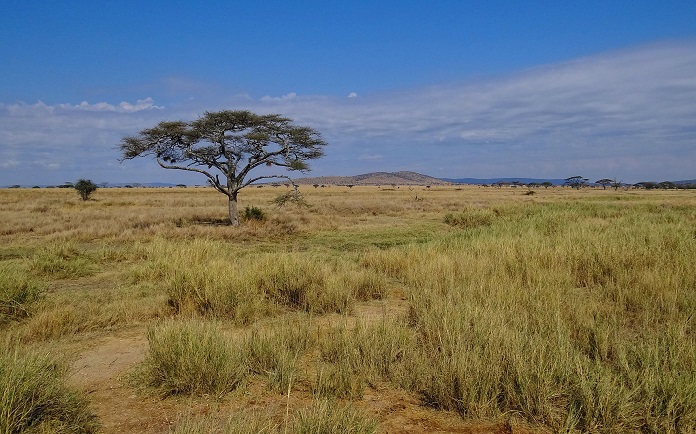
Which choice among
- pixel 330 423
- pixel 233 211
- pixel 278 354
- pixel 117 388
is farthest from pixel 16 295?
pixel 233 211

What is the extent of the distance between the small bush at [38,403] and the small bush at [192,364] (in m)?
0.74

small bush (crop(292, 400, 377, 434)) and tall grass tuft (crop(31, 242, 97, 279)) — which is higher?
small bush (crop(292, 400, 377, 434))

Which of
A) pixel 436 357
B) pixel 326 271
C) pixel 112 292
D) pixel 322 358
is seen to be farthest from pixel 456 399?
pixel 112 292

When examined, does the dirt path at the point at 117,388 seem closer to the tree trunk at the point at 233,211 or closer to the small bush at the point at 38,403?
the small bush at the point at 38,403

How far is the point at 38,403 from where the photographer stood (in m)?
3.40

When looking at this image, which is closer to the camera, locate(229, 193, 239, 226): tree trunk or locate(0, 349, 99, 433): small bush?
locate(0, 349, 99, 433): small bush

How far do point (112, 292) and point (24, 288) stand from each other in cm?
165

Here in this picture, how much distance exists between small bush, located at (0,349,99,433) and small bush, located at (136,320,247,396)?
0.74m

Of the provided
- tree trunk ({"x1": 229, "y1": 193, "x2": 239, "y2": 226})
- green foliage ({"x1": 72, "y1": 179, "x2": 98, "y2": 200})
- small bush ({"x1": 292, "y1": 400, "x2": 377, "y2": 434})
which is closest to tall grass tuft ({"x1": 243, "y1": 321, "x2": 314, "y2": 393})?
small bush ({"x1": 292, "y1": 400, "x2": 377, "y2": 434})

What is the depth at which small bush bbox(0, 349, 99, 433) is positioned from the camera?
10.5 feet

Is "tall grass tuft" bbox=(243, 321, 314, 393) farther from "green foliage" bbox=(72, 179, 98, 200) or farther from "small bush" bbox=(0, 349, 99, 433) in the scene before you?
"green foliage" bbox=(72, 179, 98, 200)

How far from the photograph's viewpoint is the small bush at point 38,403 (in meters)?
3.20

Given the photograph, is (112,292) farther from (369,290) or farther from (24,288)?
(369,290)

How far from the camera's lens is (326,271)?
926 centimetres
